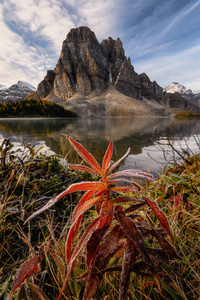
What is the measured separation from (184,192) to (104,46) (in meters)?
164

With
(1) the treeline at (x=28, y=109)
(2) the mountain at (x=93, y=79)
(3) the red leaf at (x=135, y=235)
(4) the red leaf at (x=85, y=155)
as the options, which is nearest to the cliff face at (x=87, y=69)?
(2) the mountain at (x=93, y=79)

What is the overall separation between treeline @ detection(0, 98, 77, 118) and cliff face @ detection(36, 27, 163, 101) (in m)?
62.0

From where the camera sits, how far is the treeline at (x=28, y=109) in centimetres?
4563

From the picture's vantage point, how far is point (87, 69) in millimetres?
115750

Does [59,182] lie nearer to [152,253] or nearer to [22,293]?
[22,293]

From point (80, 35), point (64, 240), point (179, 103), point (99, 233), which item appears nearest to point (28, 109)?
point (64, 240)

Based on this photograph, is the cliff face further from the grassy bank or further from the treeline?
the grassy bank

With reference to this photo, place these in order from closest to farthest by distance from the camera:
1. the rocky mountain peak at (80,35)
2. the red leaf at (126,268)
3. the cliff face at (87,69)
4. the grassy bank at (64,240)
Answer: the red leaf at (126,268) < the grassy bank at (64,240) < the cliff face at (87,69) < the rocky mountain peak at (80,35)

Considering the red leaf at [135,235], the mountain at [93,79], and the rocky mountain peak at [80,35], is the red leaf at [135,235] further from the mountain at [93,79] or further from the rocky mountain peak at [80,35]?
the rocky mountain peak at [80,35]

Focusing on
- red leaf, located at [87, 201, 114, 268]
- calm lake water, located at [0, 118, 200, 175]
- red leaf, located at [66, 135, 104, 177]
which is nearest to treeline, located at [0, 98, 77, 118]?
calm lake water, located at [0, 118, 200, 175]

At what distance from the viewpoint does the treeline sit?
4563cm

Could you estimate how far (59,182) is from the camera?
2.13 metres

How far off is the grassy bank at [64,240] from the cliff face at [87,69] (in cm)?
12139

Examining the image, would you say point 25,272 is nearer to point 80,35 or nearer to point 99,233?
point 99,233
